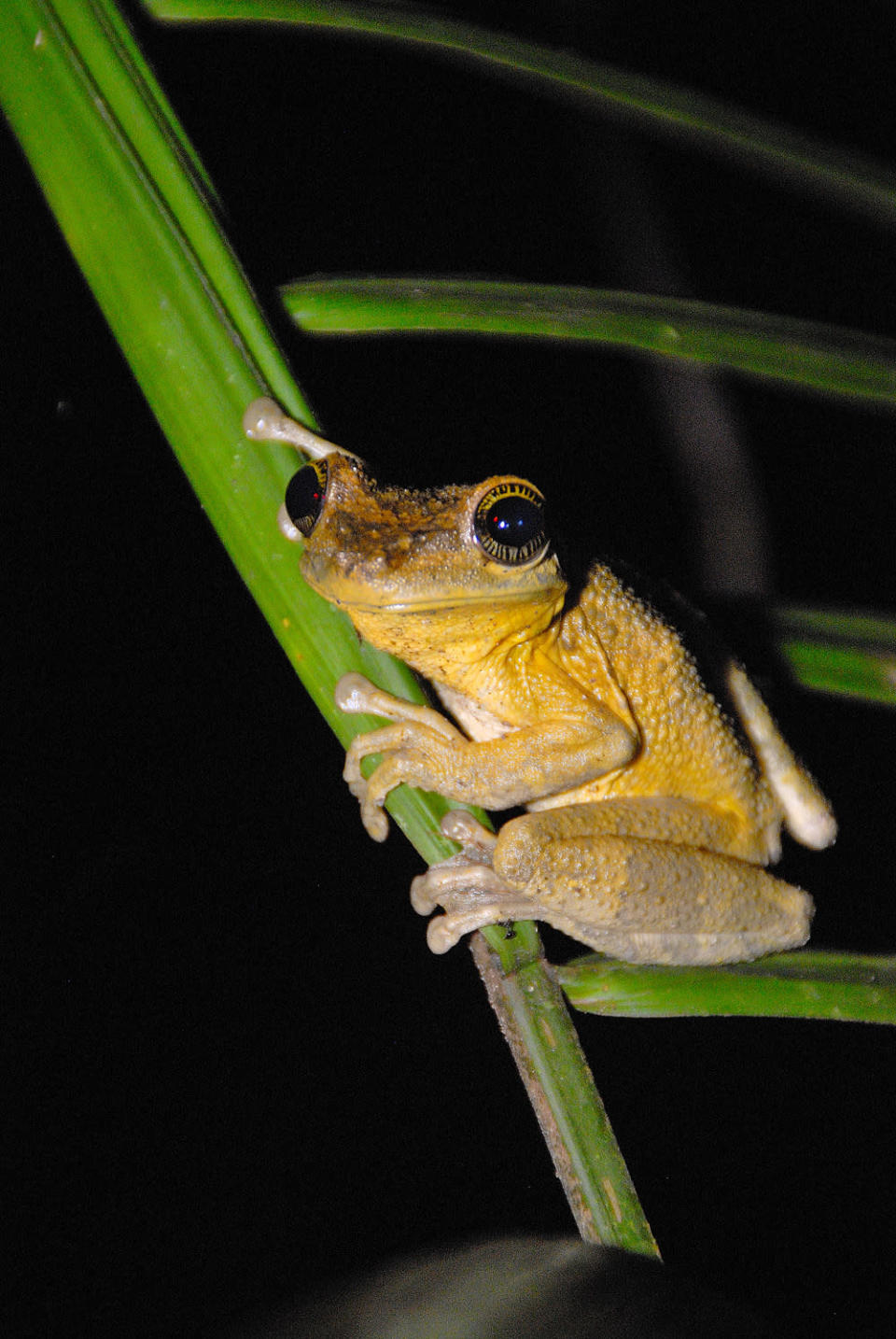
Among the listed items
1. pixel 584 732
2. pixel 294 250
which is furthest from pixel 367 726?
pixel 294 250

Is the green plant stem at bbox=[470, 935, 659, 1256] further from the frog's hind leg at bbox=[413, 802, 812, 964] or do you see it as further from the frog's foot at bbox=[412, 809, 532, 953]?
the frog's hind leg at bbox=[413, 802, 812, 964]

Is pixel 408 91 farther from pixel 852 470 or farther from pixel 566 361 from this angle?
pixel 852 470

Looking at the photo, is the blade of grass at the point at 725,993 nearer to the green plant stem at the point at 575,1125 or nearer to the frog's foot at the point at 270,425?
the green plant stem at the point at 575,1125

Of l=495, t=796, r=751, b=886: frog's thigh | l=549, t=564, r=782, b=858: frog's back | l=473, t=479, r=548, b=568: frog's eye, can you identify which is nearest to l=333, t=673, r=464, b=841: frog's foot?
l=495, t=796, r=751, b=886: frog's thigh

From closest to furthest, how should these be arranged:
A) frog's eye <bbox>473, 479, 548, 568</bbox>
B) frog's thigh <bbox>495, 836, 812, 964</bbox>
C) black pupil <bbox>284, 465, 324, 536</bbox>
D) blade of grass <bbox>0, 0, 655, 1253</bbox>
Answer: blade of grass <bbox>0, 0, 655, 1253</bbox> → black pupil <bbox>284, 465, 324, 536</bbox> → frog's eye <bbox>473, 479, 548, 568</bbox> → frog's thigh <bbox>495, 836, 812, 964</bbox>

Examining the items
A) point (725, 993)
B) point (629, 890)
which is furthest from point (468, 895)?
point (725, 993)

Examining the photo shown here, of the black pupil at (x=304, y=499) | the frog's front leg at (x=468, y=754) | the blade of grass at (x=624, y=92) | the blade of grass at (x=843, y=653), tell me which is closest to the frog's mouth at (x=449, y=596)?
the black pupil at (x=304, y=499)
